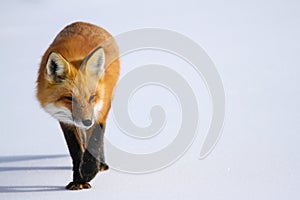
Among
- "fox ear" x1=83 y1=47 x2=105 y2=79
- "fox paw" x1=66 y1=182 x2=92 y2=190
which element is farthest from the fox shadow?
"fox ear" x1=83 y1=47 x2=105 y2=79

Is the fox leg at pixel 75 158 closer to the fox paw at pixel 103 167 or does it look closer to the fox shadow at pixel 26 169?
the fox shadow at pixel 26 169

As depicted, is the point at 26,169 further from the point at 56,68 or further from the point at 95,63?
the point at 95,63

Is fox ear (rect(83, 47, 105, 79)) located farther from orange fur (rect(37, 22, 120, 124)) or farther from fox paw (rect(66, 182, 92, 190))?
fox paw (rect(66, 182, 92, 190))

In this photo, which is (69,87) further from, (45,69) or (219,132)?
(219,132)

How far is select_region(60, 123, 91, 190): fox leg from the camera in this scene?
4.58 metres

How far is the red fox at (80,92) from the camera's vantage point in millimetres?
4406

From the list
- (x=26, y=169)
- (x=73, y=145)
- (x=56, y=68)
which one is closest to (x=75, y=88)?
(x=56, y=68)

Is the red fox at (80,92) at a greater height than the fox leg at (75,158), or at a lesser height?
greater

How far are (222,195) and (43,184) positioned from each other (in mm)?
1806

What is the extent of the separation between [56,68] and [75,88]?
0.27 m

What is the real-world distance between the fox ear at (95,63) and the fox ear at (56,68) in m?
0.20

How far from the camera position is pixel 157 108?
6289mm

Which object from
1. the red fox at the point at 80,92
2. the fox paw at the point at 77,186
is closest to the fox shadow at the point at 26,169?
the fox paw at the point at 77,186

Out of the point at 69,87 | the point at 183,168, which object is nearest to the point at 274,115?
the point at 183,168
